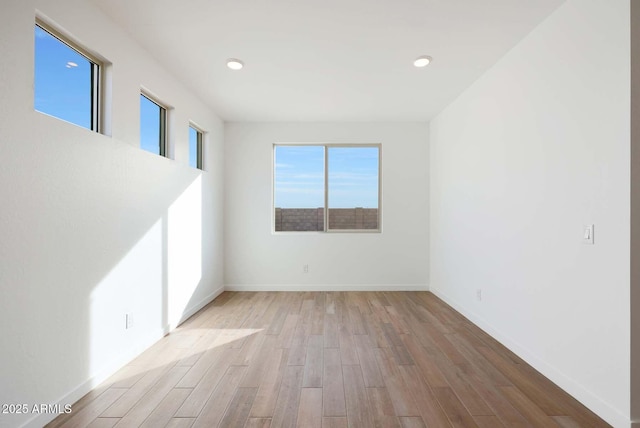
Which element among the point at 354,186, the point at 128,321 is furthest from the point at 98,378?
the point at 354,186

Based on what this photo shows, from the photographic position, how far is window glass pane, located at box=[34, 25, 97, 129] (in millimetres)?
1918

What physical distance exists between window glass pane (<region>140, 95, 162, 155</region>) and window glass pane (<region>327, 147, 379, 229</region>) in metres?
2.62

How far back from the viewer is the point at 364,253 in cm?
516

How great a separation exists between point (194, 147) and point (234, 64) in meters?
1.52

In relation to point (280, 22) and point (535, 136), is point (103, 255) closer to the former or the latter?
point (280, 22)

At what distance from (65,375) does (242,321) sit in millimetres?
1843

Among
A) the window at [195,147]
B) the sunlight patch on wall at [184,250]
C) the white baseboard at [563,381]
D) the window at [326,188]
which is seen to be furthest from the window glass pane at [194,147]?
the white baseboard at [563,381]

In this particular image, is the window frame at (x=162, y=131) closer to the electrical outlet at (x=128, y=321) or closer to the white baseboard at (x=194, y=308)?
the electrical outlet at (x=128, y=321)

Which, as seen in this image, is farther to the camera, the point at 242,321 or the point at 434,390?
the point at 242,321

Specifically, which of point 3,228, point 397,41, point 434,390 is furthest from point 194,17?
point 434,390

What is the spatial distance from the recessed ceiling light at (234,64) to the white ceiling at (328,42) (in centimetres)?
6

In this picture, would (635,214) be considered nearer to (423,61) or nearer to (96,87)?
(423,61)

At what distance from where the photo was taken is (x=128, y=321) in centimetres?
260

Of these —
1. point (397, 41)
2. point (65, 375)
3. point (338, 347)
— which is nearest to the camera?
point (65, 375)
